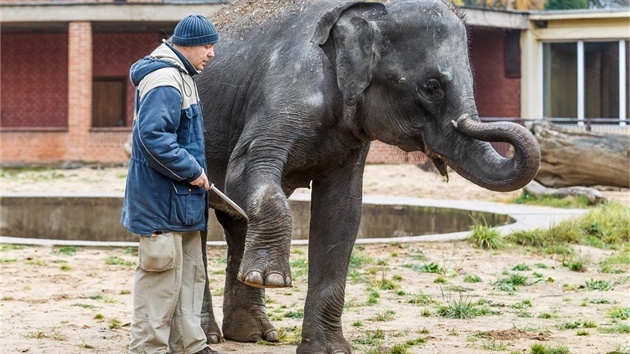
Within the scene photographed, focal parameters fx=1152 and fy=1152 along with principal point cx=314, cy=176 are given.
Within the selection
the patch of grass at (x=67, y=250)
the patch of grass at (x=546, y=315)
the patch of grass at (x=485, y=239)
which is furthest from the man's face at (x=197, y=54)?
the patch of grass at (x=485, y=239)

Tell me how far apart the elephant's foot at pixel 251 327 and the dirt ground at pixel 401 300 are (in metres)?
0.09

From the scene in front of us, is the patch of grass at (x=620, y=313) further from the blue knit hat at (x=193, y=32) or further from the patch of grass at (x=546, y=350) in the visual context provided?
the blue knit hat at (x=193, y=32)

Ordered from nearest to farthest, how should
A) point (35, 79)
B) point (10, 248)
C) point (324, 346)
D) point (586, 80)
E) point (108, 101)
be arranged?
point (324, 346), point (10, 248), point (586, 80), point (108, 101), point (35, 79)

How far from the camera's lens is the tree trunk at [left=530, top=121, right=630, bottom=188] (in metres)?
17.9

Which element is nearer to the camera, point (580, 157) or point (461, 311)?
point (461, 311)

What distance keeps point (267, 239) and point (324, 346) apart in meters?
1.00

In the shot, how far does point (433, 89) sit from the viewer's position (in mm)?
6117

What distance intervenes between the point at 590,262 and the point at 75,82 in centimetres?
2246

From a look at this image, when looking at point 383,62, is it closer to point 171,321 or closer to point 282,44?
point 282,44

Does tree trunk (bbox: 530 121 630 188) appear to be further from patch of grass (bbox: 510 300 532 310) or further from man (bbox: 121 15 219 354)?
man (bbox: 121 15 219 354)

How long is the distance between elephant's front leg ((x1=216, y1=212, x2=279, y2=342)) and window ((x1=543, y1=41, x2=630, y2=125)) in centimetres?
2653

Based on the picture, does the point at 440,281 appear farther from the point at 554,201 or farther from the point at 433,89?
the point at 554,201

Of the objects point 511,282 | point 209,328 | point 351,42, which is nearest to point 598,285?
point 511,282

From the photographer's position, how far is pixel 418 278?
10414 mm
